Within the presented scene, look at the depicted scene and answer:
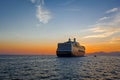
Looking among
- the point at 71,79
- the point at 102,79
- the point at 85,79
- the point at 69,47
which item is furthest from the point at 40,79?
the point at 69,47

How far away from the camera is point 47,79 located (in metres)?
26.2

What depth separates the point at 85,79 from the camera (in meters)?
26.8

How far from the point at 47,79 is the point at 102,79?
27.9 ft

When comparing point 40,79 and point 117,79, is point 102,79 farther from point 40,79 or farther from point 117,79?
point 40,79

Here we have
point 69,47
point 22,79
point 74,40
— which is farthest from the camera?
point 74,40

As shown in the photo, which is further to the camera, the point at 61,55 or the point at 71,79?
the point at 61,55

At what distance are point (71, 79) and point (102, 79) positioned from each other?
192 inches

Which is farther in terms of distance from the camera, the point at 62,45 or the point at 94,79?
the point at 62,45

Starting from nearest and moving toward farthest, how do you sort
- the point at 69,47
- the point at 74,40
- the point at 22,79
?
the point at 22,79, the point at 69,47, the point at 74,40

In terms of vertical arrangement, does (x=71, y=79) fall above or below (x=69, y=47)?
below

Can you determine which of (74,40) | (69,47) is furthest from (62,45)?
(74,40)

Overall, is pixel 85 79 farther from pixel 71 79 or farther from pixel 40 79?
pixel 40 79

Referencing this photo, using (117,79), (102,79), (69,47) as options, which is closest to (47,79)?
(102,79)

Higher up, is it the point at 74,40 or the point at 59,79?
the point at 74,40
